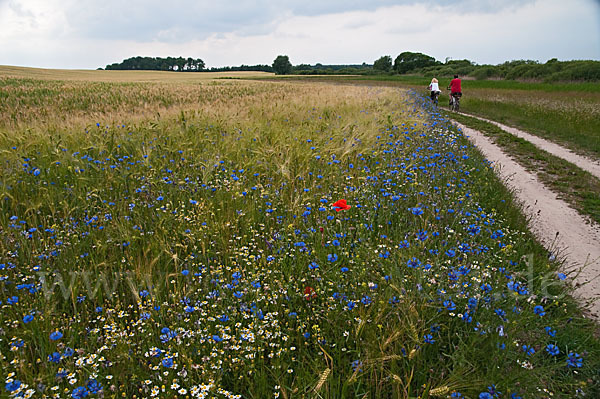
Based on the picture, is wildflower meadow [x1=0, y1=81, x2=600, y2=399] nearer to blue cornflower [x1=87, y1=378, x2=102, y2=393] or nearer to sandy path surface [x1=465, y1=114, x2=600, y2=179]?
blue cornflower [x1=87, y1=378, x2=102, y2=393]

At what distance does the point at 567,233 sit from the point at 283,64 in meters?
118

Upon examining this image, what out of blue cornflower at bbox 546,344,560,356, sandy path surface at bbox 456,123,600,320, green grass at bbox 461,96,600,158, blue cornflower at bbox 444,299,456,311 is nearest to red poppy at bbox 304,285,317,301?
blue cornflower at bbox 444,299,456,311

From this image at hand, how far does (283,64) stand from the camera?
4493 inches

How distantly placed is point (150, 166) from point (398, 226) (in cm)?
385

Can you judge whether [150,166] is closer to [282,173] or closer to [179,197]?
[179,197]

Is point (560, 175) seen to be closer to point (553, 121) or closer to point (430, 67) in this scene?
point (553, 121)

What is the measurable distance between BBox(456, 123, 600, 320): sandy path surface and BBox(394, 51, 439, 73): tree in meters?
105

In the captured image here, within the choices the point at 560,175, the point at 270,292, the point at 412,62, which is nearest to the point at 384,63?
the point at 412,62

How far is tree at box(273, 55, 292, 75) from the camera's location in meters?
114

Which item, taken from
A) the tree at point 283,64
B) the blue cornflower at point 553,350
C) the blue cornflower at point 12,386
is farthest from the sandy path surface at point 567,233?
the tree at point 283,64

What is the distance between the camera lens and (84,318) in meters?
2.59

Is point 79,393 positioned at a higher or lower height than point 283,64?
lower

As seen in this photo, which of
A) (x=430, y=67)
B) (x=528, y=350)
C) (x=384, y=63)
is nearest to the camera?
(x=528, y=350)

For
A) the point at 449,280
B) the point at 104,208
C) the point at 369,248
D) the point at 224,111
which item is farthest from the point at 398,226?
the point at 224,111
